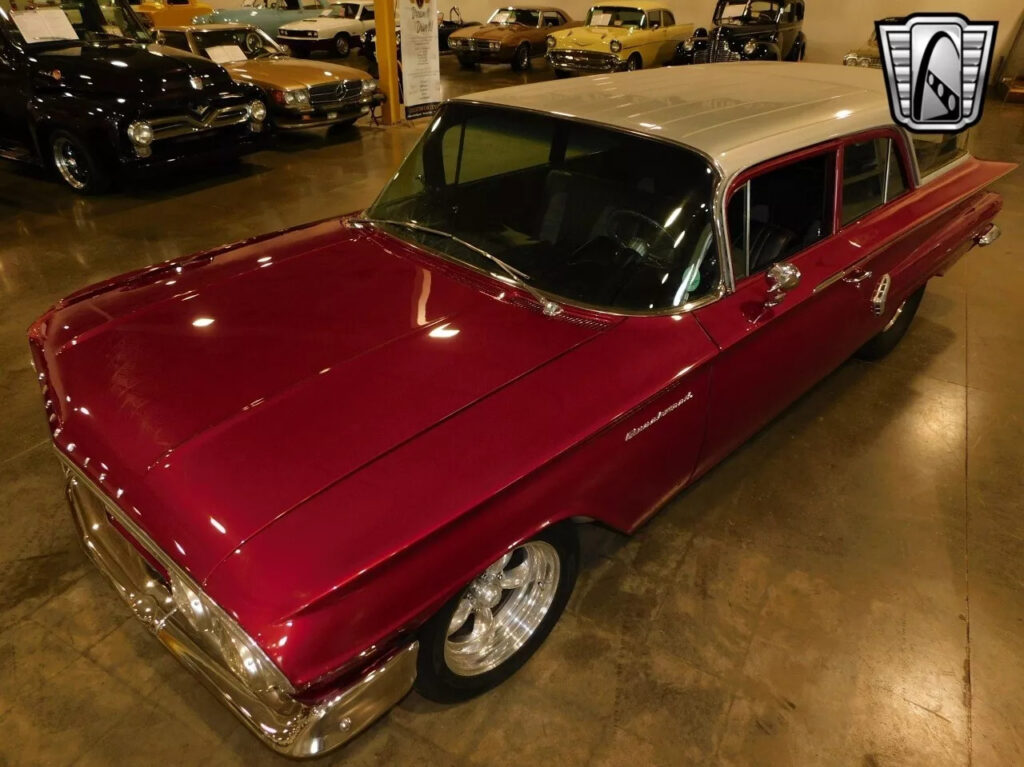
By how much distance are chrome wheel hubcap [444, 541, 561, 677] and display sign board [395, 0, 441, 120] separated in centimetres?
792

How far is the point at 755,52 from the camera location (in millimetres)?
11883

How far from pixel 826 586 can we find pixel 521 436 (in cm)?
150

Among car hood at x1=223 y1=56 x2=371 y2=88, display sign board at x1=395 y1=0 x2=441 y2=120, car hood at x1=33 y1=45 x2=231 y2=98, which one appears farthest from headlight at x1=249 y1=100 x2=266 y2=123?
display sign board at x1=395 y1=0 x2=441 y2=120

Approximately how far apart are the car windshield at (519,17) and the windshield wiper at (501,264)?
1339 centimetres

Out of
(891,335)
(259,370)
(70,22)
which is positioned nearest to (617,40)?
(70,22)

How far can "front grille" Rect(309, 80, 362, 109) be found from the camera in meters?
7.84

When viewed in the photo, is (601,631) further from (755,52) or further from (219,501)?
(755,52)

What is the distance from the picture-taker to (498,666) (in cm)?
206

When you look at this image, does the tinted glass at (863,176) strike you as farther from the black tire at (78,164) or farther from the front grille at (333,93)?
the front grille at (333,93)

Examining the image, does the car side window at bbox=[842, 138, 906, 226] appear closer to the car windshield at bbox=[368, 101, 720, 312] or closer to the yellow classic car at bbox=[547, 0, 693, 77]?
the car windshield at bbox=[368, 101, 720, 312]

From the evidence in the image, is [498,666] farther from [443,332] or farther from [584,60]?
[584,60]

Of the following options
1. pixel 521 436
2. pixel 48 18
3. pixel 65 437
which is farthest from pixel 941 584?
pixel 48 18

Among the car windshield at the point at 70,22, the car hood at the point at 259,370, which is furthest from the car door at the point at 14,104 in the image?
the car hood at the point at 259,370

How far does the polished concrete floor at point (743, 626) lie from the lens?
1.95m
